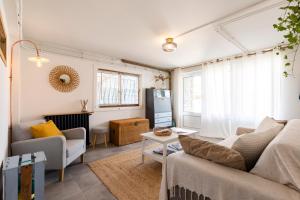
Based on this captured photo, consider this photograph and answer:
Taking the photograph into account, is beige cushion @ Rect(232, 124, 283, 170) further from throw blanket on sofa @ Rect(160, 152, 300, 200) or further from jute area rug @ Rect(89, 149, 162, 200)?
jute area rug @ Rect(89, 149, 162, 200)

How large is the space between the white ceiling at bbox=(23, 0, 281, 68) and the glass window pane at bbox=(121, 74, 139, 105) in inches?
41.9

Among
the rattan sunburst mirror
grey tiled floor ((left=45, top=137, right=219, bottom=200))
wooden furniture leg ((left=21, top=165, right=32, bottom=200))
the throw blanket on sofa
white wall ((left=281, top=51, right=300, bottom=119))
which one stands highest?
the rattan sunburst mirror

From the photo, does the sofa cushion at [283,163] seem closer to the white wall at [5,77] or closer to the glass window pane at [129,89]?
the white wall at [5,77]

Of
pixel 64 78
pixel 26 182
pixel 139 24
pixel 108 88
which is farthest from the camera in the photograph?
pixel 108 88

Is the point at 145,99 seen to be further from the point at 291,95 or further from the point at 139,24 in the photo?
the point at 291,95

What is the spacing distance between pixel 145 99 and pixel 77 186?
10.4ft

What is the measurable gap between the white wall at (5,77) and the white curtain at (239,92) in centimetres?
420

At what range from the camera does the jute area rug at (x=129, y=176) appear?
5.90 ft

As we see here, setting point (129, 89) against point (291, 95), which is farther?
point (129, 89)

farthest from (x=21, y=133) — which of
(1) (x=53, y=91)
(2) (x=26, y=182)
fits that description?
(1) (x=53, y=91)

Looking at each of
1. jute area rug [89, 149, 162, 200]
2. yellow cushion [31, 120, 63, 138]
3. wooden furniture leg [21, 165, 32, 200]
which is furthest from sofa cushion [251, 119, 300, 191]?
yellow cushion [31, 120, 63, 138]

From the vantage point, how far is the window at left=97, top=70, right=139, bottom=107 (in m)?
3.88

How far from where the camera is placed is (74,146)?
2.32 meters

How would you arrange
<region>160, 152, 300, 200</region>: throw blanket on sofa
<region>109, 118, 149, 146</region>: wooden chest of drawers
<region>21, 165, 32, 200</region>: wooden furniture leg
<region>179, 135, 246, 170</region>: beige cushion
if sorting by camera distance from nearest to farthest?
<region>160, 152, 300, 200</region>: throw blanket on sofa < <region>179, 135, 246, 170</region>: beige cushion < <region>21, 165, 32, 200</region>: wooden furniture leg < <region>109, 118, 149, 146</region>: wooden chest of drawers
